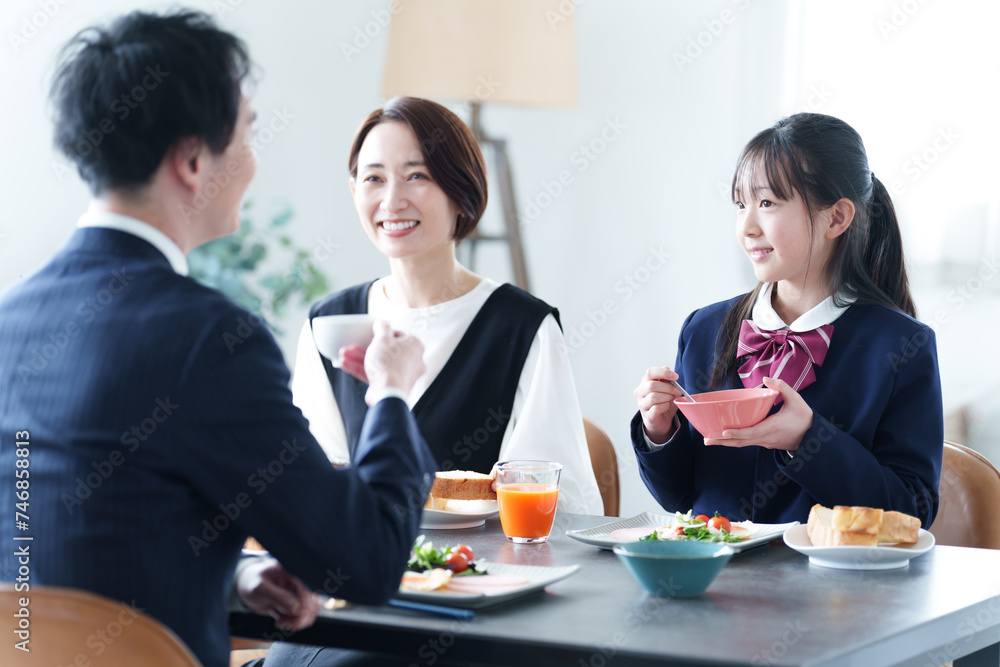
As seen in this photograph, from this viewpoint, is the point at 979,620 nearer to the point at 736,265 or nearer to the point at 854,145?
the point at 854,145

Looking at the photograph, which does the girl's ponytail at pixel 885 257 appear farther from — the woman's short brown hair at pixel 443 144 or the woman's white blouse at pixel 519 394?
the woman's short brown hair at pixel 443 144

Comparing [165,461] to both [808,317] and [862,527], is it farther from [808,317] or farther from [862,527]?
[808,317]

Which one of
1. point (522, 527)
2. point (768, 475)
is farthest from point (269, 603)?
point (768, 475)

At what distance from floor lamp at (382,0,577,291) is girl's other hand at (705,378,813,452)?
5.53 feet

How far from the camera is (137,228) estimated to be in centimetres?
102

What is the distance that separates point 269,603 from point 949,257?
239 centimetres

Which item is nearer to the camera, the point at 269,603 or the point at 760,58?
the point at 269,603

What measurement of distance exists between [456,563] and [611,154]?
2.55m

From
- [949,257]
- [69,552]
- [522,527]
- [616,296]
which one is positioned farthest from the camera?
[616,296]

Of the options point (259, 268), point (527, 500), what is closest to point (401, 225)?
point (527, 500)

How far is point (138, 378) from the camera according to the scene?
924mm

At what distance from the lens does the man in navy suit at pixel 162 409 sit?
36.4 inches

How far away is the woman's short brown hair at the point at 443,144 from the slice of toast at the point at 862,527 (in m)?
1.10

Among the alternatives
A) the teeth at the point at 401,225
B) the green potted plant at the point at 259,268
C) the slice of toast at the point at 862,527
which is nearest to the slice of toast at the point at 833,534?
the slice of toast at the point at 862,527
